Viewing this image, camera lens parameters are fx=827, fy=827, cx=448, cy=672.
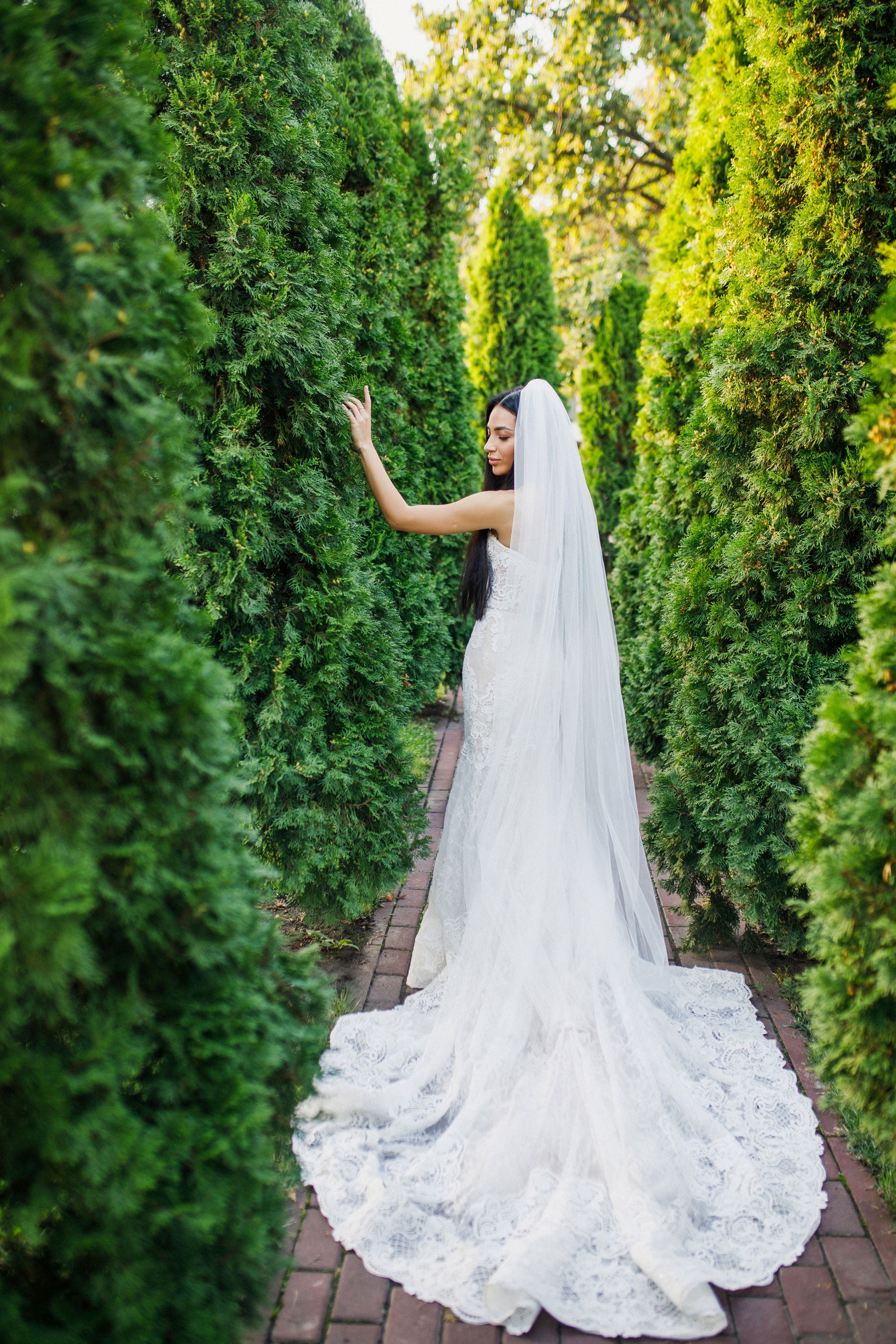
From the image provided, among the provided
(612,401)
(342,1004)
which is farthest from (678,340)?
(612,401)

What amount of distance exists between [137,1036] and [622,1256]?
60.2 inches

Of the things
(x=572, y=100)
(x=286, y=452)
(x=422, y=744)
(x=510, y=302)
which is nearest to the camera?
(x=286, y=452)

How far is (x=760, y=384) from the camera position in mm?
3438

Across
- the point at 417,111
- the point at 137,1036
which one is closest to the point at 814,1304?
the point at 137,1036

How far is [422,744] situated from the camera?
20.2 feet

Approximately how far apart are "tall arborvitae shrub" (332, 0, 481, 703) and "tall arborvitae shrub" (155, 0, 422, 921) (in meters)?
0.47

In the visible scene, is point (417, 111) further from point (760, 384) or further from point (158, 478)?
point (158, 478)

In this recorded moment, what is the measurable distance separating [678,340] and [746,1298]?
171 inches

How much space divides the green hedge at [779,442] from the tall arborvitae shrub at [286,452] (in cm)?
147

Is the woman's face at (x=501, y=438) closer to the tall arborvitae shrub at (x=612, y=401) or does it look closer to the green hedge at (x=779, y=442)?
the green hedge at (x=779, y=442)

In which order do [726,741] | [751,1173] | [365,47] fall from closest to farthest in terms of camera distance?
[751,1173]
[726,741]
[365,47]

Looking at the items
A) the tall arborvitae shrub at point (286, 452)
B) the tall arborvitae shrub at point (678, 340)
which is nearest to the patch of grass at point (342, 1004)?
the tall arborvitae shrub at point (286, 452)

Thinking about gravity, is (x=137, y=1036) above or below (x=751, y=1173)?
above

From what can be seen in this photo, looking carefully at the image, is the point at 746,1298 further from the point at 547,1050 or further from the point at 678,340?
the point at 678,340
